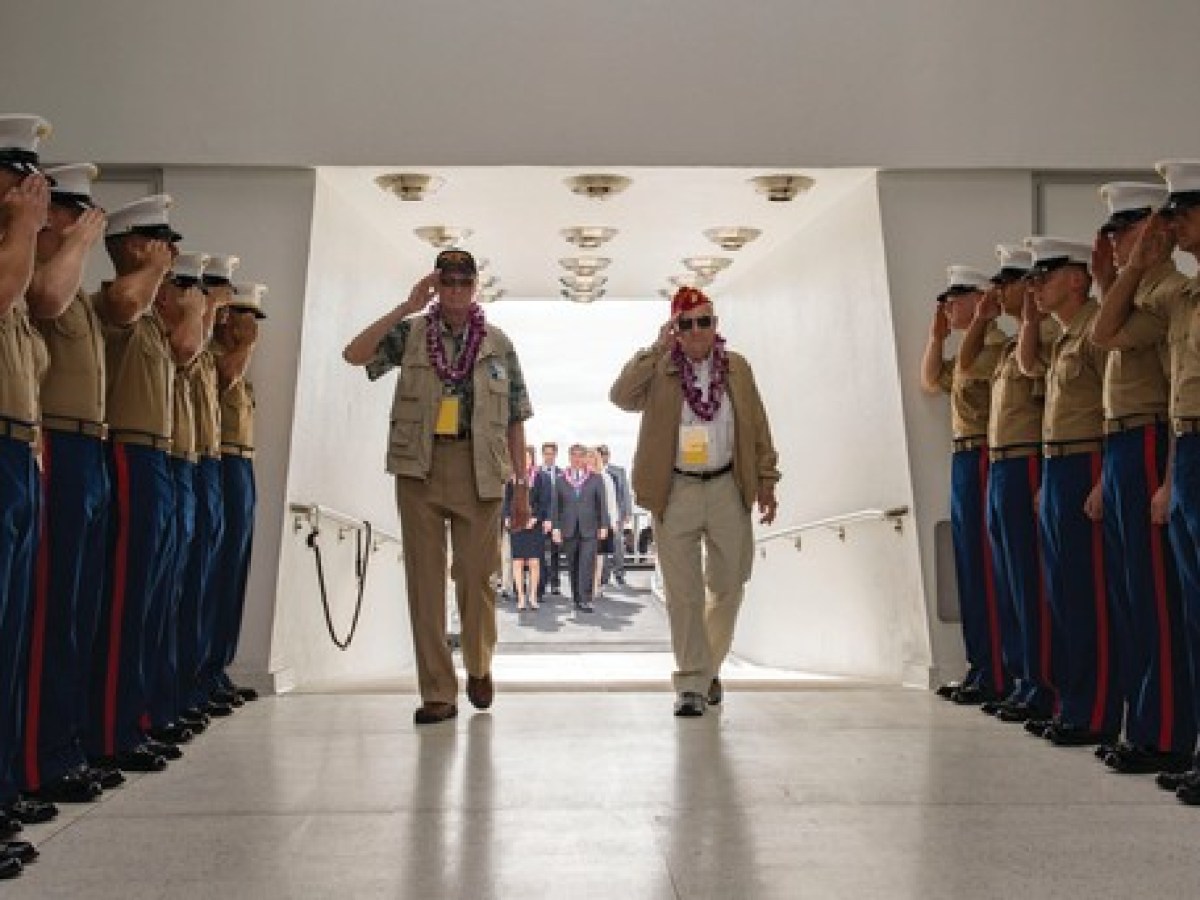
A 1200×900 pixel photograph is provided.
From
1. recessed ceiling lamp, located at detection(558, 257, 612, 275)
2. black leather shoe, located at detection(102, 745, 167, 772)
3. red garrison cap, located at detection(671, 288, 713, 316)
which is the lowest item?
black leather shoe, located at detection(102, 745, 167, 772)

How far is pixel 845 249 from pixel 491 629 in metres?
3.50

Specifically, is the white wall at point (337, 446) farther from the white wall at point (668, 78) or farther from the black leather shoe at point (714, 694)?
the black leather shoe at point (714, 694)

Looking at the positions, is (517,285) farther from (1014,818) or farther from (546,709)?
(1014,818)

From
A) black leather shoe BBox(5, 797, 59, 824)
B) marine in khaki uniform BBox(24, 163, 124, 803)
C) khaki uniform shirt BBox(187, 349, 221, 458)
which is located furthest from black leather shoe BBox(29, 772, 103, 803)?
khaki uniform shirt BBox(187, 349, 221, 458)

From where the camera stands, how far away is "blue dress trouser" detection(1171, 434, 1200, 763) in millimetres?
4730

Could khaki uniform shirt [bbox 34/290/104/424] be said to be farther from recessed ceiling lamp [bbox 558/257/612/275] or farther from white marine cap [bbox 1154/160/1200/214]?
recessed ceiling lamp [bbox 558/257/612/275]

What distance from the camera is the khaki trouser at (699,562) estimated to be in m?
7.11

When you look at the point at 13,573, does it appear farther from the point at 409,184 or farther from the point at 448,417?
the point at 409,184

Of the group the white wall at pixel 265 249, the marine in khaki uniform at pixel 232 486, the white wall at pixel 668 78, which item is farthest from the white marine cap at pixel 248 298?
the white wall at pixel 668 78

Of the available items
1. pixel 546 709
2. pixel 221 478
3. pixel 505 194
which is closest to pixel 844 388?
pixel 505 194

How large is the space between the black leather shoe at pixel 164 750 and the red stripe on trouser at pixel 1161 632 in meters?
3.11

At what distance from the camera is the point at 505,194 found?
9.29m

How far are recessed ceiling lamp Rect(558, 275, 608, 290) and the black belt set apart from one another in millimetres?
5206

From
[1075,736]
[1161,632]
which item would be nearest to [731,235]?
[1075,736]
